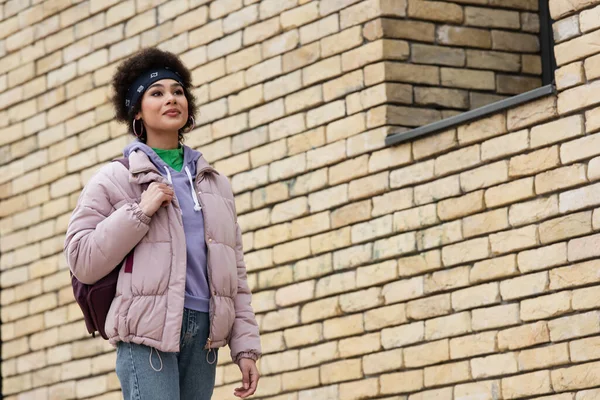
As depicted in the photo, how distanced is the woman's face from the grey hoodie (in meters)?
0.09

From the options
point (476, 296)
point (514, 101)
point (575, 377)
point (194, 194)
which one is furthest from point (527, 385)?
point (194, 194)

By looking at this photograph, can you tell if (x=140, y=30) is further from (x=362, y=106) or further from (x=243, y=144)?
(x=362, y=106)

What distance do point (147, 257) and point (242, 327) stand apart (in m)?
0.46

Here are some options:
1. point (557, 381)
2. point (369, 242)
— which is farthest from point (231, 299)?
point (369, 242)

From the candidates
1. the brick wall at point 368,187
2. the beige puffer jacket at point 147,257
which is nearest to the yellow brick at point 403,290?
the brick wall at point 368,187

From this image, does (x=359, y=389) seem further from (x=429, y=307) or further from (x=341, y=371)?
(x=429, y=307)

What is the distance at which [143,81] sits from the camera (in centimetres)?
543

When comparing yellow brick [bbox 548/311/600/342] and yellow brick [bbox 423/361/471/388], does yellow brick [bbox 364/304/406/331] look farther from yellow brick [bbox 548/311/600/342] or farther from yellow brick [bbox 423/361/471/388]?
yellow brick [bbox 548/311/600/342]

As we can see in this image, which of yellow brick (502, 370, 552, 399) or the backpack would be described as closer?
the backpack

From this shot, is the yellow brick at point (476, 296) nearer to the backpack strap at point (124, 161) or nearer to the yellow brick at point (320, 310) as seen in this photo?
the yellow brick at point (320, 310)

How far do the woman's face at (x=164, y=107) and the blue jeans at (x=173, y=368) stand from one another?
667 millimetres

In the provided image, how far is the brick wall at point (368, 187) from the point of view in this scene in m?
6.76

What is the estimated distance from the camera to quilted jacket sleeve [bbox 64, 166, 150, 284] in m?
4.96

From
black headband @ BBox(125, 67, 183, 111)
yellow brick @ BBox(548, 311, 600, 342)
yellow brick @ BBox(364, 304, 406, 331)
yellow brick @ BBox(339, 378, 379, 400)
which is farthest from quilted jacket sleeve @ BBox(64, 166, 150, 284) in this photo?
yellow brick @ BBox(339, 378, 379, 400)
